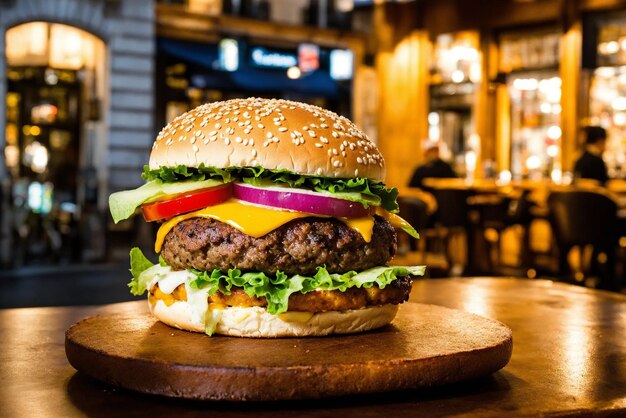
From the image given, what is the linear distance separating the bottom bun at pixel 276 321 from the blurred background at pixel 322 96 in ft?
25.9

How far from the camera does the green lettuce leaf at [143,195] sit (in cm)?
185

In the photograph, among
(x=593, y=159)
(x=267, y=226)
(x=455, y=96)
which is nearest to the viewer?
(x=267, y=226)

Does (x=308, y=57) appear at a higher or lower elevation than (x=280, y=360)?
higher

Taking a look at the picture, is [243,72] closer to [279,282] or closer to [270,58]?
[270,58]

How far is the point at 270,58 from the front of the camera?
1647 centimetres

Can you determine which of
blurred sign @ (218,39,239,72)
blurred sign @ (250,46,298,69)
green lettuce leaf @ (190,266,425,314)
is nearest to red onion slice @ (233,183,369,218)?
green lettuce leaf @ (190,266,425,314)

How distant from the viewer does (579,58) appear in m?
12.9

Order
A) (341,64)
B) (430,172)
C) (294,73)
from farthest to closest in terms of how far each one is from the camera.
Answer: (341,64) → (294,73) → (430,172)

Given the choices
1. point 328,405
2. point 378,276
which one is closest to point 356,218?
point 378,276

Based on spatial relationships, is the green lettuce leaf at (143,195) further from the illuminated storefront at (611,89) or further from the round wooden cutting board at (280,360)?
the illuminated storefront at (611,89)

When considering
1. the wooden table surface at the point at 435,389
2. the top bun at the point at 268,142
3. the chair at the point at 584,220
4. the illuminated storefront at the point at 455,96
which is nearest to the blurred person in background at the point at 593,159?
the chair at the point at 584,220

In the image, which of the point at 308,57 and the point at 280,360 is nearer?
the point at 280,360

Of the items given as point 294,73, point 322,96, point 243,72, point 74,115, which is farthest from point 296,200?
point 322,96

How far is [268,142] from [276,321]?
404 mm
